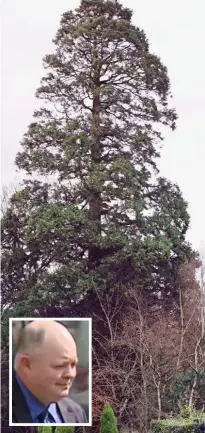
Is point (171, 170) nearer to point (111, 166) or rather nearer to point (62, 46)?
point (111, 166)

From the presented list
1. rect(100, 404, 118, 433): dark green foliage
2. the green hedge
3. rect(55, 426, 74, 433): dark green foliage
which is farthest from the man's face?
the green hedge

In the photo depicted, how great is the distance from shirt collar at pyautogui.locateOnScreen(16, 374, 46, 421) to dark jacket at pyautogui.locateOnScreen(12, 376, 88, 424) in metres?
0.03

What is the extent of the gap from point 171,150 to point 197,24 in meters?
0.96

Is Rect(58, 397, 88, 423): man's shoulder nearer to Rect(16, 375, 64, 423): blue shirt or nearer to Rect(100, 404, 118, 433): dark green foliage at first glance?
Rect(16, 375, 64, 423): blue shirt

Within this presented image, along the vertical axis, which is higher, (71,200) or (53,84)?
(53,84)

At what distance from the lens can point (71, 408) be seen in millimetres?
7098

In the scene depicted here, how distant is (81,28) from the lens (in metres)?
7.81

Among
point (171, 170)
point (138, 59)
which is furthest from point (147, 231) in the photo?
point (138, 59)

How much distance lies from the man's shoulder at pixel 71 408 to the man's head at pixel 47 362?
0.05 meters

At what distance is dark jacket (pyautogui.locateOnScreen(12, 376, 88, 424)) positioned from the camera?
23.3ft

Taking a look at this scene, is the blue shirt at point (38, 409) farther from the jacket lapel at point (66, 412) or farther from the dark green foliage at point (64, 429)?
the dark green foliage at point (64, 429)

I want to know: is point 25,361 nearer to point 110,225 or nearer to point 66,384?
point 66,384

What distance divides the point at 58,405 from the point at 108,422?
64 cm

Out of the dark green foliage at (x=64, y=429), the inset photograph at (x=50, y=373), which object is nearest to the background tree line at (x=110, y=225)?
the dark green foliage at (x=64, y=429)
